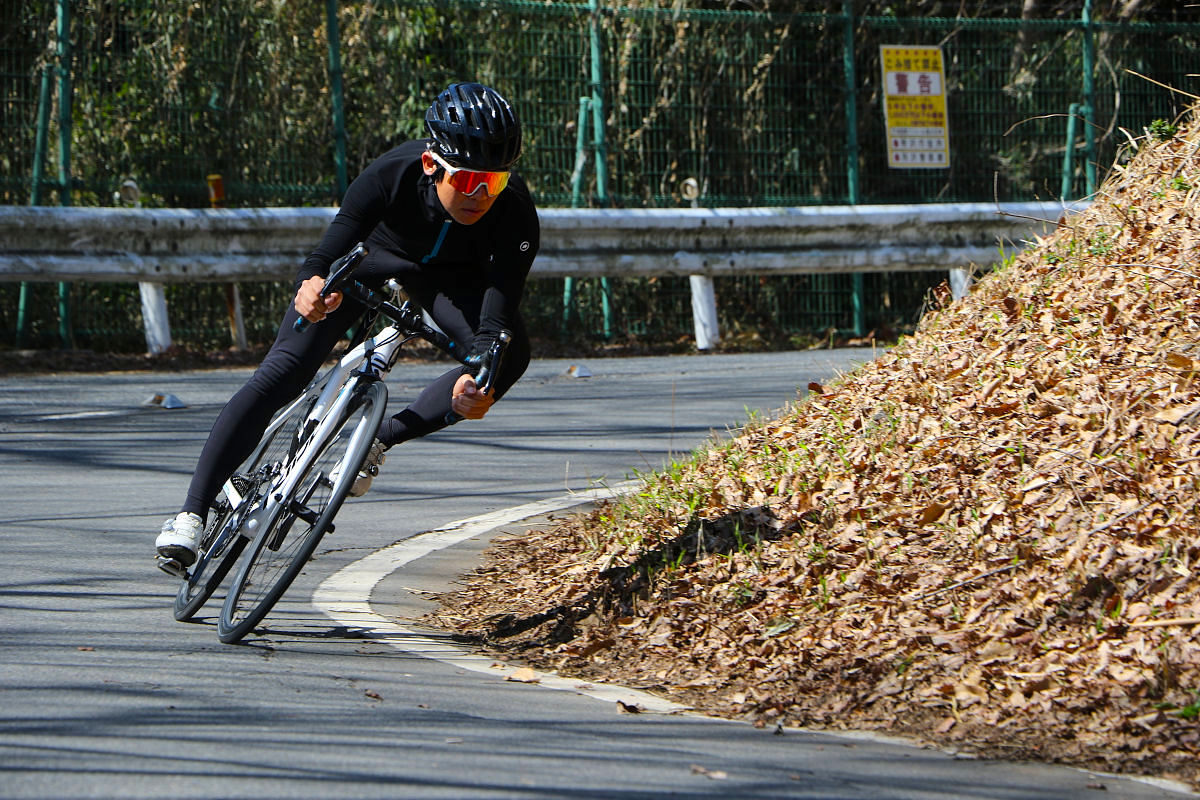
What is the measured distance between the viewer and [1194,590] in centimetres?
445

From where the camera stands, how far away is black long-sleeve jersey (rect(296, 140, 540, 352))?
5246 millimetres

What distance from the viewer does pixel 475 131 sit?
5.10 meters

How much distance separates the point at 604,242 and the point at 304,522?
325 inches

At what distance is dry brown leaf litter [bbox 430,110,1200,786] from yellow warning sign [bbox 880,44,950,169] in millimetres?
8969

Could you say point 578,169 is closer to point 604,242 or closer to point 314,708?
point 604,242

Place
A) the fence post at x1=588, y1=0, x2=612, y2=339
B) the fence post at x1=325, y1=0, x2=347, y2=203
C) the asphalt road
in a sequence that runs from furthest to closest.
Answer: the fence post at x1=588, y1=0, x2=612, y2=339 → the fence post at x1=325, y1=0, x2=347, y2=203 → the asphalt road

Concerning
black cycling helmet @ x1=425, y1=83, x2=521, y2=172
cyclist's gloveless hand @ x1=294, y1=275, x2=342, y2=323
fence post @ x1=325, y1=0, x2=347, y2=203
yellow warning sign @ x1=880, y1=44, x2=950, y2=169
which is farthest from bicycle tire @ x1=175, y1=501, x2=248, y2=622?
yellow warning sign @ x1=880, y1=44, x2=950, y2=169

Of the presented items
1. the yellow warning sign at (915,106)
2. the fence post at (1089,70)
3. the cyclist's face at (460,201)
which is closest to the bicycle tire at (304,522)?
the cyclist's face at (460,201)

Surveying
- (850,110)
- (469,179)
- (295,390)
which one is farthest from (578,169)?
(469,179)

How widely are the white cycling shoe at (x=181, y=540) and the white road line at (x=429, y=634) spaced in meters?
0.59

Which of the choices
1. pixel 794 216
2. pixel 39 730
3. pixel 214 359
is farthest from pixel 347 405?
pixel 794 216

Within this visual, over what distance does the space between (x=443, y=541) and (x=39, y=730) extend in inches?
119

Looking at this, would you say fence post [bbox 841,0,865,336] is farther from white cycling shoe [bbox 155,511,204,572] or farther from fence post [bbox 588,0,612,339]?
white cycling shoe [bbox 155,511,204,572]

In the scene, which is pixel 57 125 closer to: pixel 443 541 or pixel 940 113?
pixel 443 541
